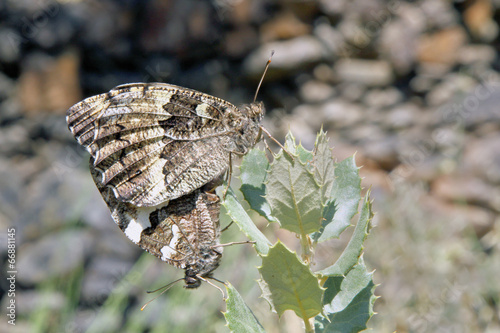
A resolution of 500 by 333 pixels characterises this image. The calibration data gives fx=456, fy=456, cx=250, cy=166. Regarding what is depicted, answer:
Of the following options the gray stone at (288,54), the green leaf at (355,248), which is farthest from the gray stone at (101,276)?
the green leaf at (355,248)

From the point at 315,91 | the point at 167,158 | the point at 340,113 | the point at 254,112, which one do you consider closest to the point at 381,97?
the point at 340,113

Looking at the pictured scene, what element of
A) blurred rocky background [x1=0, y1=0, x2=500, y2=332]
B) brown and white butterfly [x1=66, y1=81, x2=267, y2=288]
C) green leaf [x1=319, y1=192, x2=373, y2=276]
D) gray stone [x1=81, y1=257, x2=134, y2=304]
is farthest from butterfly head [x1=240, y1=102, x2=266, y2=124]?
gray stone [x1=81, y1=257, x2=134, y2=304]

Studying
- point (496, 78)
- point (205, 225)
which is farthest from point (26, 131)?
point (496, 78)

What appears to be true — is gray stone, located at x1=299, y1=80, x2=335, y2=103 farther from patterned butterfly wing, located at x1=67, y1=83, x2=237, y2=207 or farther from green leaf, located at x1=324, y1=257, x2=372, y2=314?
green leaf, located at x1=324, y1=257, x2=372, y2=314

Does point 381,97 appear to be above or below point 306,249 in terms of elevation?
below

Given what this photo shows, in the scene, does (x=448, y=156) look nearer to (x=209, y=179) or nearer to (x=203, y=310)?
(x=203, y=310)

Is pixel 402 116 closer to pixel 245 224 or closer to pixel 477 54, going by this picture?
pixel 477 54
